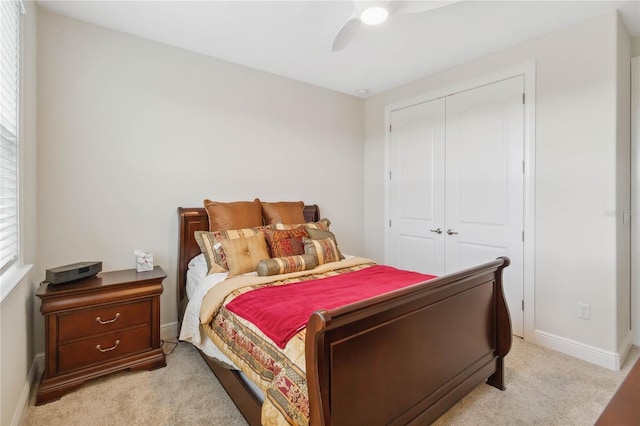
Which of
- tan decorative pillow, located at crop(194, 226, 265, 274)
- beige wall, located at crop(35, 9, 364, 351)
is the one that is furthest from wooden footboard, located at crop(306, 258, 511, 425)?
beige wall, located at crop(35, 9, 364, 351)

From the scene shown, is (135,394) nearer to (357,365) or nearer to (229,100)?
(357,365)

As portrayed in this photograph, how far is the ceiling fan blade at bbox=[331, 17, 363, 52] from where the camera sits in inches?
73.7

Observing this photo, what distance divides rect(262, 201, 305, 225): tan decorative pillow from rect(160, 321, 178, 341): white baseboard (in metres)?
1.25

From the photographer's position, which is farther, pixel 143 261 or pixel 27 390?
pixel 143 261

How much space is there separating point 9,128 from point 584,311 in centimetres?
406

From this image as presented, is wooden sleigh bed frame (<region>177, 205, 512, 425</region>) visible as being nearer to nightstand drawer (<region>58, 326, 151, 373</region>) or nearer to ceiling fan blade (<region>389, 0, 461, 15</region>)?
nightstand drawer (<region>58, 326, 151, 373</region>)

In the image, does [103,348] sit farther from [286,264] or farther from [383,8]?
[383,8]

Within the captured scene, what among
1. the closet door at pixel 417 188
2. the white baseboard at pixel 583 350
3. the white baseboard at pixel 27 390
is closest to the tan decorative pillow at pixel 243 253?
the white baseboard at pixel 27 390

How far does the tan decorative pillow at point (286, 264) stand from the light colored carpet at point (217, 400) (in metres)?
0.82

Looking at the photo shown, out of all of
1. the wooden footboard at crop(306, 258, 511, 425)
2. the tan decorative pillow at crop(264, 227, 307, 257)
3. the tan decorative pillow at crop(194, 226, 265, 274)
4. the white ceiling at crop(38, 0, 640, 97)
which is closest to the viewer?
the wooden footboard at crop(306, 258, 511, 425)

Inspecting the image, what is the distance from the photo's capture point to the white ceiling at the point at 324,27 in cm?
229

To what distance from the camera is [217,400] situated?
1.98 meters

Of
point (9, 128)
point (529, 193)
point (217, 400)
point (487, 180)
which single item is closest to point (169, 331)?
point (217, 400)

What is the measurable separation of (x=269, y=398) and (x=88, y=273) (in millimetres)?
1696
